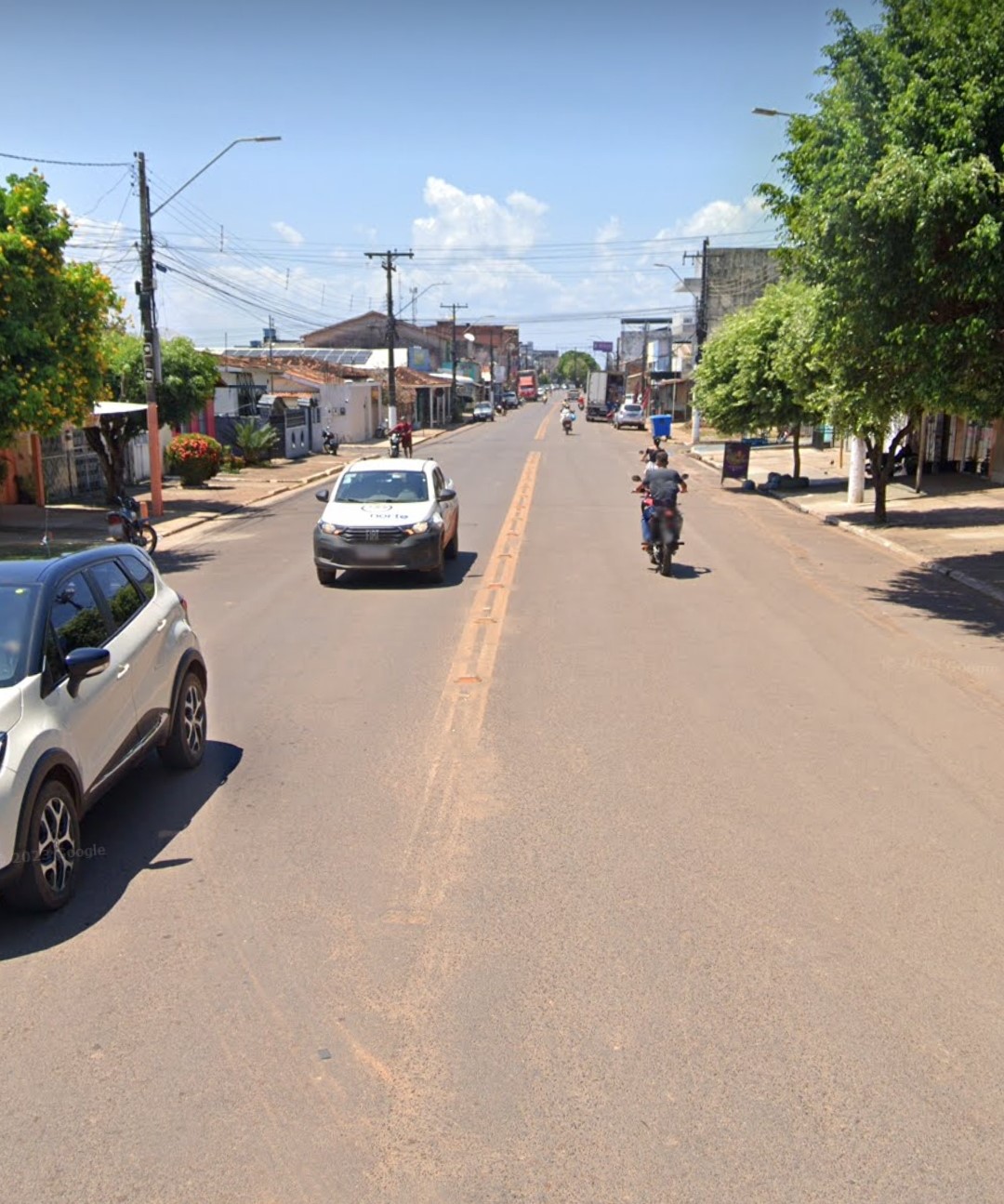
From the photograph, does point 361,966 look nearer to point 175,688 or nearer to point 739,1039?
point 739,1039

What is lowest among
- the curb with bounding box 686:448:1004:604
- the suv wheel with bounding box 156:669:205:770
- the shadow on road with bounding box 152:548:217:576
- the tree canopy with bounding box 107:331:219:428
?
the shadow on road with bounding box 152:548:217:576

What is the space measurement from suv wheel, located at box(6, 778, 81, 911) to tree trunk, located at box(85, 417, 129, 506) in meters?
21.4

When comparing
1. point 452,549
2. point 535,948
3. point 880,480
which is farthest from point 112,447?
point 535,948

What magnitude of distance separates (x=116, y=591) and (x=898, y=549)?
49.7ft

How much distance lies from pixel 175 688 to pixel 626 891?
324 cm

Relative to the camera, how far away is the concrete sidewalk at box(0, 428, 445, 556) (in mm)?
21828

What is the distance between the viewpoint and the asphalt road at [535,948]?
3711 millimetres

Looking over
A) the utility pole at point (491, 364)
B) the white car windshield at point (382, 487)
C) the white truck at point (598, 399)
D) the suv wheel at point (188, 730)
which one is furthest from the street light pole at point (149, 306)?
the utility pole at point (491, 364)

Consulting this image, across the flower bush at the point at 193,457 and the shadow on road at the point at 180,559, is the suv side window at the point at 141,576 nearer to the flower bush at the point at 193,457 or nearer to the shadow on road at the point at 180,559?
the shadow on road at the point at 180,559

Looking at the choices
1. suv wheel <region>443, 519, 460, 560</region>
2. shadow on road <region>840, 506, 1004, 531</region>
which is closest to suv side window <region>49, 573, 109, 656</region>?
suv wheel <region>443, 519, 460, 560</region>

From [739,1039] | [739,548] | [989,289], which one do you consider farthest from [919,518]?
[739,1039]

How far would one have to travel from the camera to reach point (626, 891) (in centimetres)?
566

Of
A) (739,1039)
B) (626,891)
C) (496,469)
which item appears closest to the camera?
(739,1039)

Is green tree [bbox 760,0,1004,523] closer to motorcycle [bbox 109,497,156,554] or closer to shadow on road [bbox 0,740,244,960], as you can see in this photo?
shadow on road [bbox 0,740,244,960]
